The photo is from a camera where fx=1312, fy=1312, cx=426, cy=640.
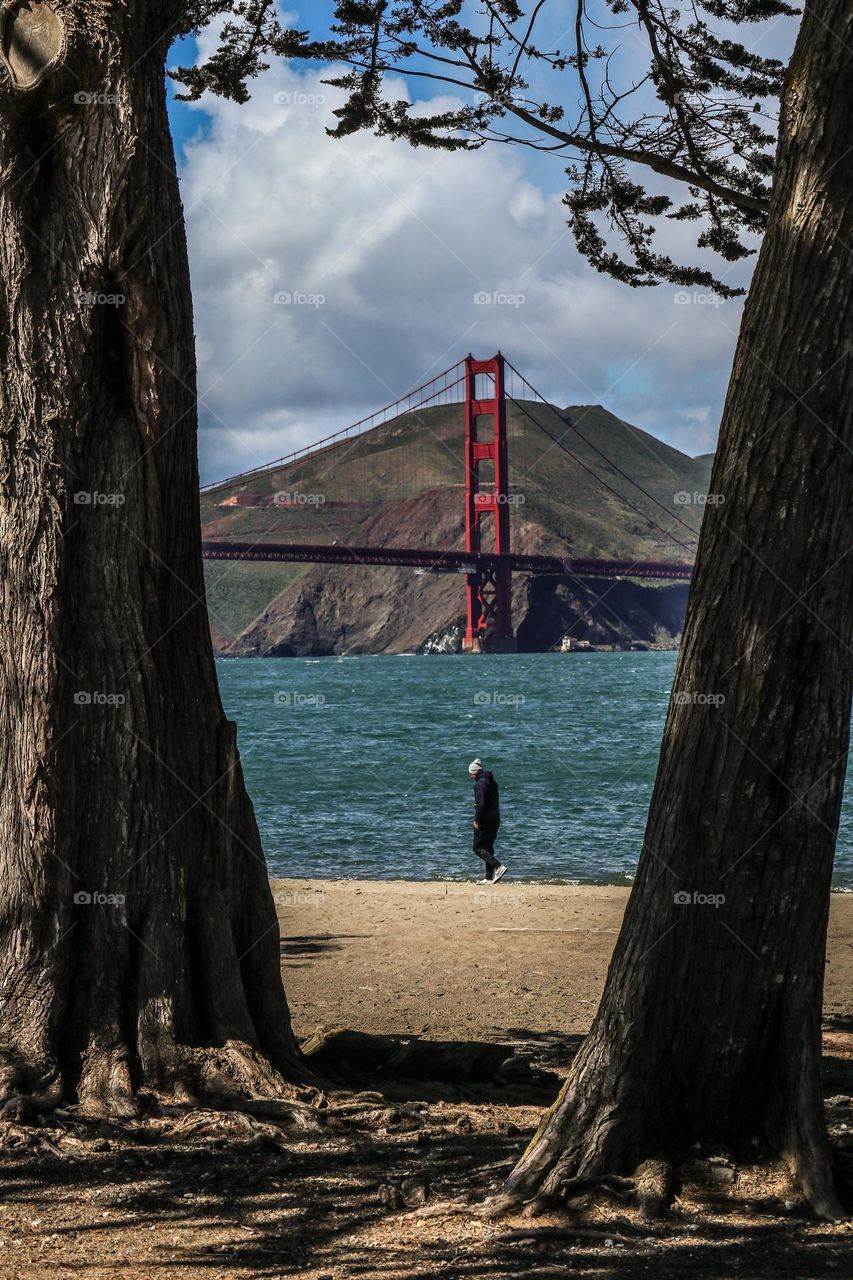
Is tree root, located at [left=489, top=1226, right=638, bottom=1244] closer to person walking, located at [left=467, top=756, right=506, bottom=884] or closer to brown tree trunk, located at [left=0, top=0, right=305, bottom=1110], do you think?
brown tree trunk, located at [left=0, top=0, right=305, bottom=1110]

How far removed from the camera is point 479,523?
82125 millimetres

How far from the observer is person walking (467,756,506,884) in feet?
41.7

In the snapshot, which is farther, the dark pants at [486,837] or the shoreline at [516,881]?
the shoreline at [516,881]

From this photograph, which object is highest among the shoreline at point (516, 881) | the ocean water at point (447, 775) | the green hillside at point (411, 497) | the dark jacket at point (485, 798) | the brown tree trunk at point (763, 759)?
the green hillside at point (411, 497)

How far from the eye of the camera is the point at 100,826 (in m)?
4.28

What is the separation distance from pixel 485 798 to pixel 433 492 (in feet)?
438

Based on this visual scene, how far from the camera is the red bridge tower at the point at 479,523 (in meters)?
75.2

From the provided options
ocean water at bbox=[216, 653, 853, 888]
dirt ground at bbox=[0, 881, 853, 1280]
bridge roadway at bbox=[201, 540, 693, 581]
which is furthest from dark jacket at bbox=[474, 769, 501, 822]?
bridge roadway at bbox=[201, 540, 693, 581]

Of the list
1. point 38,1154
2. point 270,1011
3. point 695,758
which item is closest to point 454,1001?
point 270,1011

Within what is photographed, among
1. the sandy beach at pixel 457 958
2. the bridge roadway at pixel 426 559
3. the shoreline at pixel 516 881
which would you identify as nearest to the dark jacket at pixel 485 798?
the shoreline at pixel 516 881

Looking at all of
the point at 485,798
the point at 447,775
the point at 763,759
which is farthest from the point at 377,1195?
the point at 447,775

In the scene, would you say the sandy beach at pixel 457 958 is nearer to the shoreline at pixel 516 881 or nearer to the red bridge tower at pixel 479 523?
the shoreline at pixel 516 881

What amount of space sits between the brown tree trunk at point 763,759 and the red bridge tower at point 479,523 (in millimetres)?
67960

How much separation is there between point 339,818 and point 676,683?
18799 millimetres
